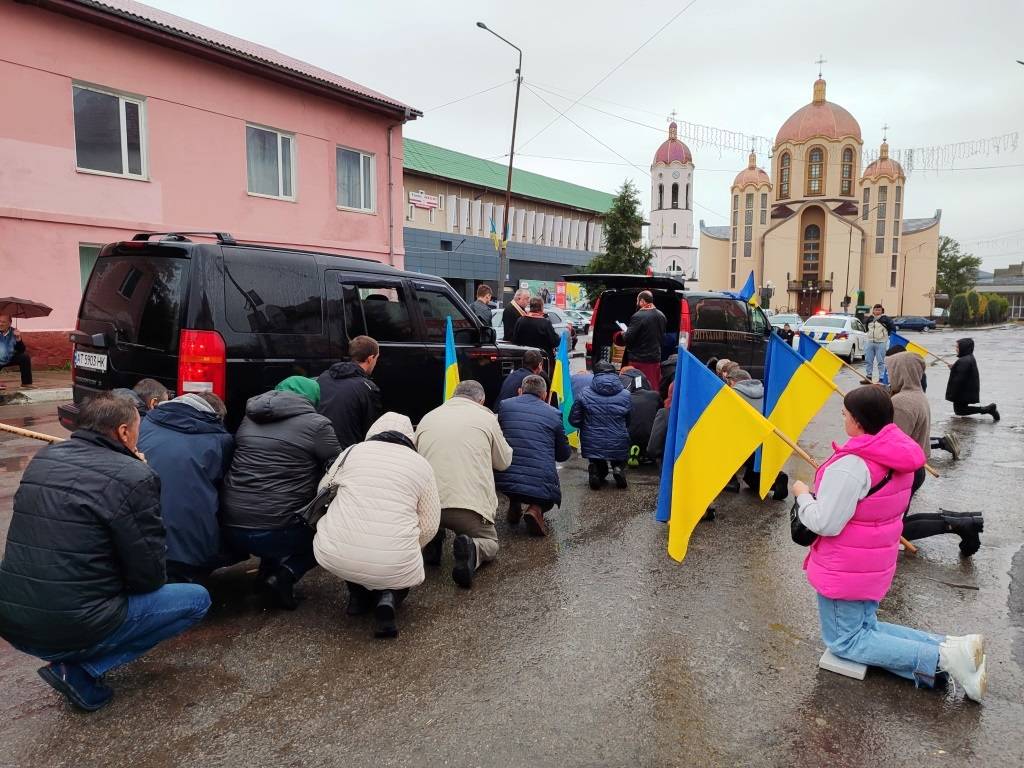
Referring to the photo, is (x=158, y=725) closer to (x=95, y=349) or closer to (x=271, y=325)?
(x=271, y=325)

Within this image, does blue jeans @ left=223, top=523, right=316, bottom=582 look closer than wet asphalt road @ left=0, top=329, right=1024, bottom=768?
No

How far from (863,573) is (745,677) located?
2.55ft

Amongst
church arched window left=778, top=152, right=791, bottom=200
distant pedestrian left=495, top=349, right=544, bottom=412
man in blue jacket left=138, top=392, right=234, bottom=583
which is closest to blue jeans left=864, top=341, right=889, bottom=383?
distant pedestrian left=495, top=349, right=544, bottom=412

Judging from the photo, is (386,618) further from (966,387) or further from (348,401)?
(966,387)

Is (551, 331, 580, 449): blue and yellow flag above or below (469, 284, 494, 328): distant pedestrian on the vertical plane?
below

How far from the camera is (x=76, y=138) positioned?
44.9 feet

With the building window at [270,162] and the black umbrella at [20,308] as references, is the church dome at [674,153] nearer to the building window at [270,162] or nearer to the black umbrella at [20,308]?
the building window at [270,162]

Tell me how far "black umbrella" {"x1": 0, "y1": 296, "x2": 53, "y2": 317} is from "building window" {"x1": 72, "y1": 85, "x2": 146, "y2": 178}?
3.74 metres

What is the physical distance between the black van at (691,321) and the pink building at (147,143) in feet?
31.5

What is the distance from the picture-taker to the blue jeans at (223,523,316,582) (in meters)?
4.04

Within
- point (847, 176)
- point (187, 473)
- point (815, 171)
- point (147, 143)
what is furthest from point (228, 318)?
point (847, 176)

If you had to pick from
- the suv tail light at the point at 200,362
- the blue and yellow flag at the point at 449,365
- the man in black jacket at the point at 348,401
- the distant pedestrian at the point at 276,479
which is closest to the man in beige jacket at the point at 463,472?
the man in black jacket at the point at 348,401

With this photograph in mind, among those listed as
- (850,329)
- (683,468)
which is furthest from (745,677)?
(850,329)

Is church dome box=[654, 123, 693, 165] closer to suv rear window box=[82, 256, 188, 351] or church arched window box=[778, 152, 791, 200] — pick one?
church arched window box=[778, 152, 791, 200]
